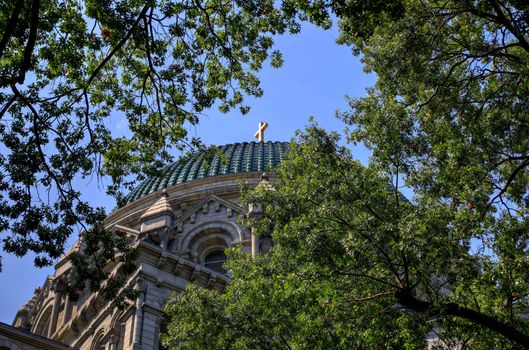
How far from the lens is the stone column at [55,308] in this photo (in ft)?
108

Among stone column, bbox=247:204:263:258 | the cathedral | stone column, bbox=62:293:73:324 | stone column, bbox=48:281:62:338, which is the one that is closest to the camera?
the cathedral

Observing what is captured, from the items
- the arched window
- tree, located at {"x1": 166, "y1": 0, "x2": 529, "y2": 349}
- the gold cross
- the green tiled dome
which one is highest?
the gold cross

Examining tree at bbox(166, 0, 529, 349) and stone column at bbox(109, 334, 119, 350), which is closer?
tree at bbox(166, 0, 529, 349)

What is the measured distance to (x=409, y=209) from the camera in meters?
15.7

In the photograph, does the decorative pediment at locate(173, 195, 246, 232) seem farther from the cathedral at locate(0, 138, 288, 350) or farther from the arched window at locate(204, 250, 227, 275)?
the arched window at locate(204, 250, 227, 275)

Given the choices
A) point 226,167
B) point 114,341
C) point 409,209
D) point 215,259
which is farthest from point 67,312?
point 409,209

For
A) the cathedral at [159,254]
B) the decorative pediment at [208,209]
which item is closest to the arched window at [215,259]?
the cathedral at [159,254]

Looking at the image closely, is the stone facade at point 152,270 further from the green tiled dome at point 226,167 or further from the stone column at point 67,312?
the green tiled dome at point 226,167

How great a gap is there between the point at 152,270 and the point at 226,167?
18.2 metres

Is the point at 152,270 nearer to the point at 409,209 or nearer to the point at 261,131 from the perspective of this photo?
the point at 409,209

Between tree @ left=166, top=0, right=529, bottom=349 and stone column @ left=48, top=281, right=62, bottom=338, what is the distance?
17490 millimetres

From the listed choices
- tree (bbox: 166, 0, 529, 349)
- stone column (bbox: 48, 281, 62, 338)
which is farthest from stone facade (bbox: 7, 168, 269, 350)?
tree (bbox: 166, 0, 529, 349)

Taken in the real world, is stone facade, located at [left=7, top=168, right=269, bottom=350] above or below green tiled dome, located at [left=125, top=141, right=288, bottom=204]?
below

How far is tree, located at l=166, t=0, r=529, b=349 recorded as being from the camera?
46.8 feet
